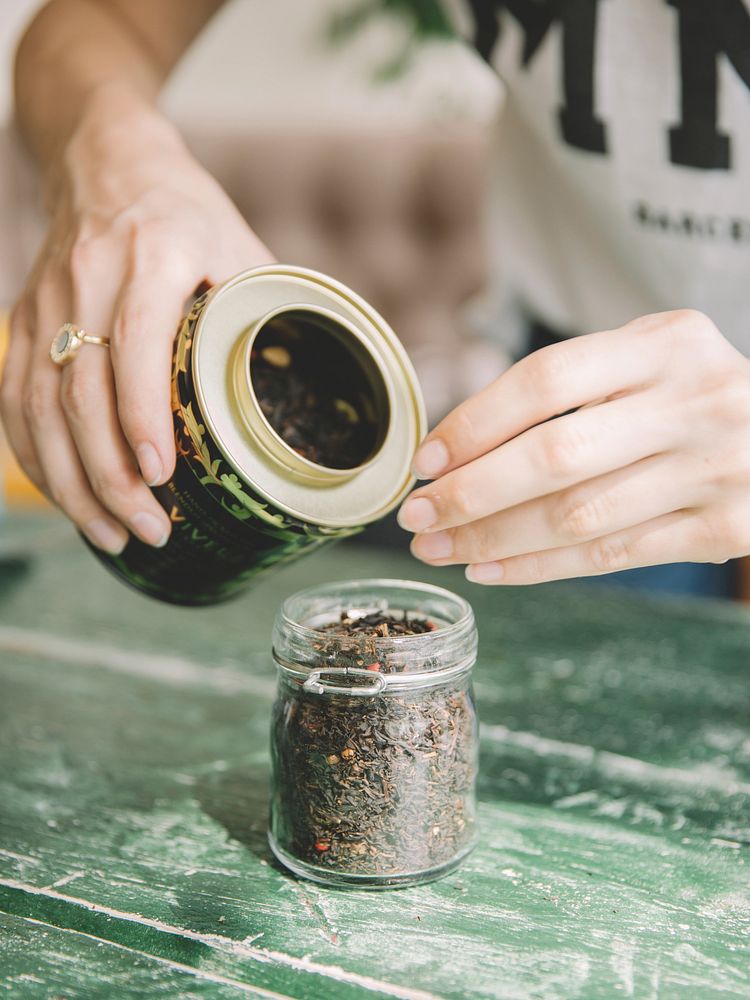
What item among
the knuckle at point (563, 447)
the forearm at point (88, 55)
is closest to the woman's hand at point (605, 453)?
the knuckle at point (563, 447)

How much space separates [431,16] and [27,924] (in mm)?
2219

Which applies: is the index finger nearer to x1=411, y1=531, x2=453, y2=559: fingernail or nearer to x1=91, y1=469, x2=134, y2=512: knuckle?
x1=411, y1=531, x2=453, y2=559: fingernail

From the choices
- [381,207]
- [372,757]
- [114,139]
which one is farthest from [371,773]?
[381,207]

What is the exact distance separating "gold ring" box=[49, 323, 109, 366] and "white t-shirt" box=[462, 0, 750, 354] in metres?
0.49

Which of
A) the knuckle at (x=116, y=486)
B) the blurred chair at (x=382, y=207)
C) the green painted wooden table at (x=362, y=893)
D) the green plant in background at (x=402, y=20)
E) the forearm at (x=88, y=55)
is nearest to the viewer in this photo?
the green painted wooden table at (x=362, y=893)

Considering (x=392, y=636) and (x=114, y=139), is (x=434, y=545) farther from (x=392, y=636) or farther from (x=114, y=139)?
(x=114, y=139)

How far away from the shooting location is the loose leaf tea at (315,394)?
1.92 feet

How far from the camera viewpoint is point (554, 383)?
466mm

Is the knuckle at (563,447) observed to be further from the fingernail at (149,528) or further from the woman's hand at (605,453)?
the fingernail at (149,528)

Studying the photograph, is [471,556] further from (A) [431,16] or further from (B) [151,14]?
(A) [431,16]

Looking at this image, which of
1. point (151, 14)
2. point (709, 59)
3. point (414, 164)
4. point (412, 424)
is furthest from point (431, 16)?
point (412, 424)

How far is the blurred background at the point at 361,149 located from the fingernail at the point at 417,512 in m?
1.79

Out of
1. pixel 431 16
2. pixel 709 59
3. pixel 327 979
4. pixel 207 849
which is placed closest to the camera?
pixel 327 979

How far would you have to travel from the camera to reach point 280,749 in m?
0.53
